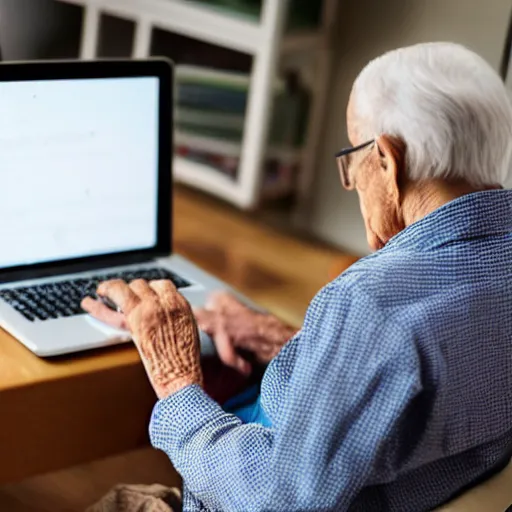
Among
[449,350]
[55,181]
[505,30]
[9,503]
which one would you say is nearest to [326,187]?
[505,30]

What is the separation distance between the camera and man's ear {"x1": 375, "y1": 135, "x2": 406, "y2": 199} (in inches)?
44.8

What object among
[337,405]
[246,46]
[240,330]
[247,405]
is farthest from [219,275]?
[337,405]

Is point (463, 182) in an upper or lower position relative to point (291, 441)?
upper

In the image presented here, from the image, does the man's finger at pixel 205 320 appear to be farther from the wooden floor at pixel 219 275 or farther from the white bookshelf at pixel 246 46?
the white bookshelf at pixel 246 46

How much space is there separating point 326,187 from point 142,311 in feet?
3.19

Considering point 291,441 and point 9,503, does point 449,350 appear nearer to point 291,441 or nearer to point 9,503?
point 291,441

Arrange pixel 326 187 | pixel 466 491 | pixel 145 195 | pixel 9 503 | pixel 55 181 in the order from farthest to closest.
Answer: pixel 326 187 → pixel 9 503 → pixel 145 195 → pixel 55 181 → pixel 466 491

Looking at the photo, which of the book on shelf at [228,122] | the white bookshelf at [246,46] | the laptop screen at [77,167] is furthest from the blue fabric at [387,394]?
the book on shelf at [228,122]

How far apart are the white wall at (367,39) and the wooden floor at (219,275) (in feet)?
0.42

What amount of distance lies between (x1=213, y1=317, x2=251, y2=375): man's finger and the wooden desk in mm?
129

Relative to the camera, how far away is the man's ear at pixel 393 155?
3.73 ft

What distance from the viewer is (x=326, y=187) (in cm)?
221

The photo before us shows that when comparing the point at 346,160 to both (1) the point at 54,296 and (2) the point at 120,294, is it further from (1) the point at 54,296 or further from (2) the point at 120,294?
(1) the point at 54,296

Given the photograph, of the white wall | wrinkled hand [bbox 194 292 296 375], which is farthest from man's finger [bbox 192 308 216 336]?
the white wall
